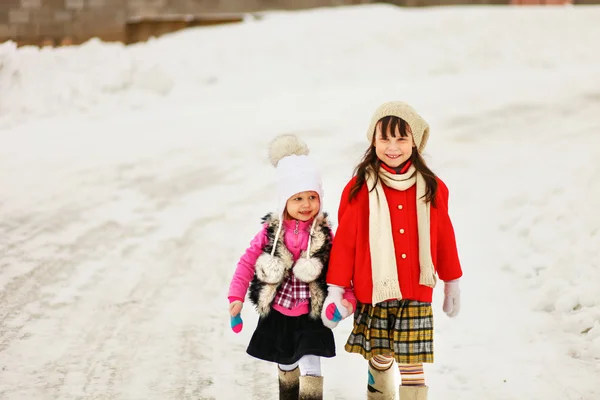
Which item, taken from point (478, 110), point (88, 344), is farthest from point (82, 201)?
point (478, 110)

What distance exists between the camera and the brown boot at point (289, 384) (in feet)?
9.48

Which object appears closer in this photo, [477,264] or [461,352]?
[461,352]

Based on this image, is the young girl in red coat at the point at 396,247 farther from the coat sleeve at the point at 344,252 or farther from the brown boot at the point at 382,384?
the brown boot at the point at 382,384

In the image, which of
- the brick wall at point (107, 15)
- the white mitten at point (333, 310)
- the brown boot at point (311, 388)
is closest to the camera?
the white mitten at point (333, 310)

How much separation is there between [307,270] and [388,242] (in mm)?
331

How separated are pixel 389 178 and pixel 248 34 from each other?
9.76 meters

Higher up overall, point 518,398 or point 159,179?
point 159,179

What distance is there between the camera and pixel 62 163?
7203mm

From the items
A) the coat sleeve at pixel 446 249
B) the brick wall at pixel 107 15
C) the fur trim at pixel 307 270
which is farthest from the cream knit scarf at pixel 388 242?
the brick wall at pixel 107 15

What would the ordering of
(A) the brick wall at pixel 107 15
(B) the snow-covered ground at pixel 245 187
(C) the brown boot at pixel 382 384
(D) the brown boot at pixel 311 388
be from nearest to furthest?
1. (D) the brown boot at pixel 311 388
2. (C) the brown boot at pixel 382 384
3. (B) the snow-covered ground at pixel 245 187
4. (A) the brick wall at pixel 107 15

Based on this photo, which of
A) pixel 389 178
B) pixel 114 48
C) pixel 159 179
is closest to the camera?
pixel 389 178

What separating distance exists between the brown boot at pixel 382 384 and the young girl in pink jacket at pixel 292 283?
250 millimetres

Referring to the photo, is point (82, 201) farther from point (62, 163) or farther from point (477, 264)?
point (477, 264)

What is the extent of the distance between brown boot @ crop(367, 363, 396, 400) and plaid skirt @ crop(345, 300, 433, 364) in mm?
130
